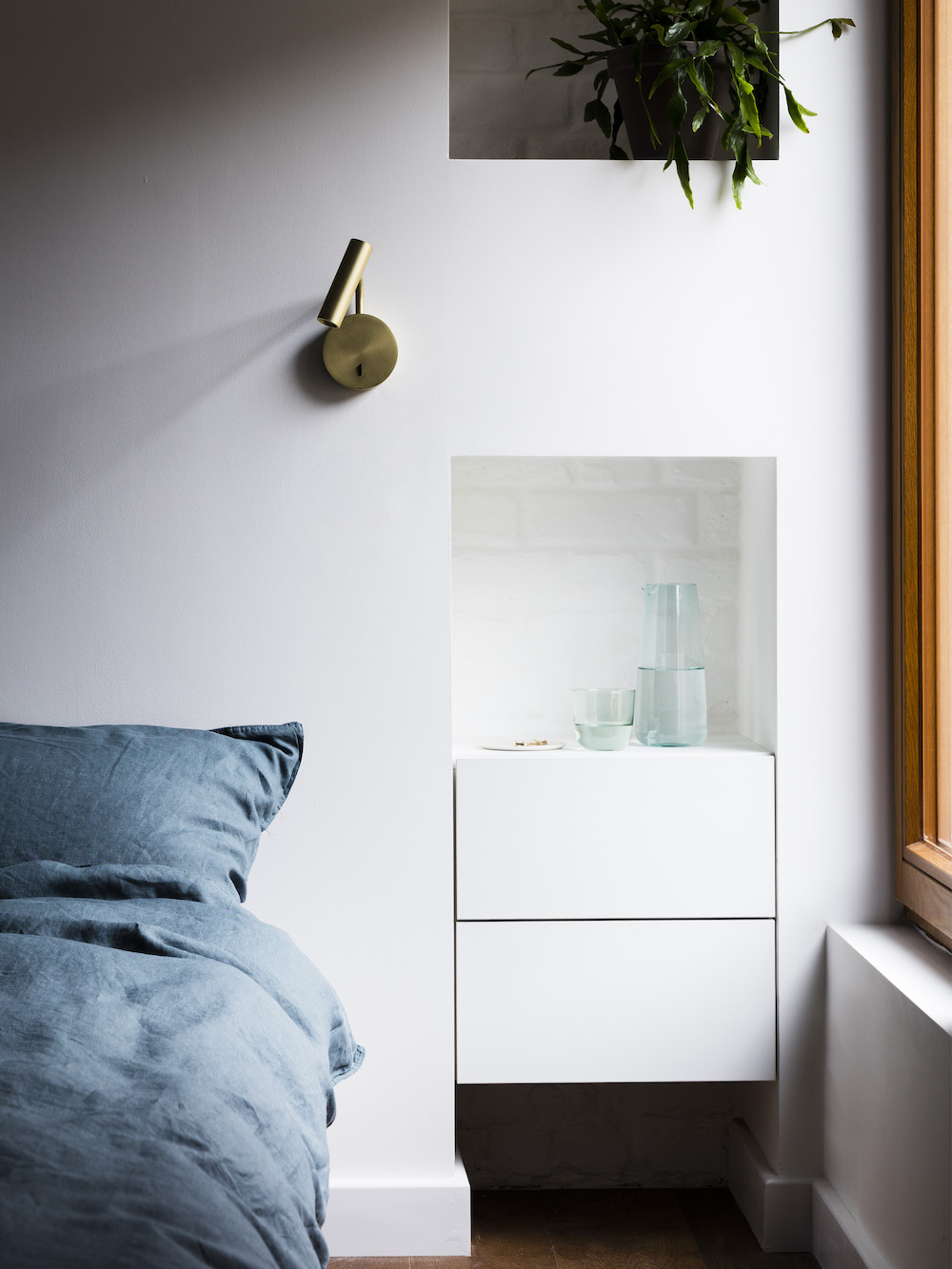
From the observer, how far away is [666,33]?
5.75 feet

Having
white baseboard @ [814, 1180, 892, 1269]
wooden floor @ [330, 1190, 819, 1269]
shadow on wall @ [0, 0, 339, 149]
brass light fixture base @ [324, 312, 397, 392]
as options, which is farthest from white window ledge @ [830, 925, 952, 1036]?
shadow on wall @ [0, 0, 339, 149]

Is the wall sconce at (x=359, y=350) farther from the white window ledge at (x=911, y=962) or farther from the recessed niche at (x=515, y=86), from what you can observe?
the white window ledge at (x=911, y=962)

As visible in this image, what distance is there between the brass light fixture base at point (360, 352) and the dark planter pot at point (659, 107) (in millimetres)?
547

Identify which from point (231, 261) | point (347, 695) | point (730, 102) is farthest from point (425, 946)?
point (730, 102)

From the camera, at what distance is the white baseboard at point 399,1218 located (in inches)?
73.4

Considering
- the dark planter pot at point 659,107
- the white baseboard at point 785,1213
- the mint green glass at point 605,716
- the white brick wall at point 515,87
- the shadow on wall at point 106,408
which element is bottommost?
the white baseboard at point 785,1213

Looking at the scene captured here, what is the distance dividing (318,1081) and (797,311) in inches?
56.5

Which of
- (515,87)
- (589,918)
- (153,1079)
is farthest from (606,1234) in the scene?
(515,87)

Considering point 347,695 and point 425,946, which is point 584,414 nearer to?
point 347,695

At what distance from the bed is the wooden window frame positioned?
0.98 meters

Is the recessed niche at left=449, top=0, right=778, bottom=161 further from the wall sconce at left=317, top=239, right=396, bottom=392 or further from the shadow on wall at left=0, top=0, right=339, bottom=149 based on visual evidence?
the wall sconce at left=317, top=239, right=396, bottom=392

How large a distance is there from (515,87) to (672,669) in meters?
1.16

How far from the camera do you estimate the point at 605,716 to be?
1.96 m

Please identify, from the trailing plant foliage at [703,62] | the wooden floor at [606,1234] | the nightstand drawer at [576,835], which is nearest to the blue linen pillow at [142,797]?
the nightstand drawer at [576,835]
